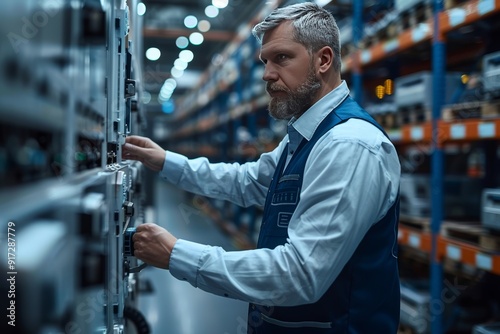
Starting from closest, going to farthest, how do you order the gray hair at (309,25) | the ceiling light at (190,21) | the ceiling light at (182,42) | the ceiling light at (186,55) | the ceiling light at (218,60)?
the gray hair at (309,25) < the ceiling light at (218,60) < the ceiling light at (190,21) < the ceiling light at (182,42) < the ceiling light at (186,55)

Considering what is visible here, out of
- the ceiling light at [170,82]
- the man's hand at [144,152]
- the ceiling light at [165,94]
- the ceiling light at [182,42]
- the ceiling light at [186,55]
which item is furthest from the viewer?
the ceiling light at [165,94]

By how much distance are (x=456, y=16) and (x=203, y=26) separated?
9.76 metres

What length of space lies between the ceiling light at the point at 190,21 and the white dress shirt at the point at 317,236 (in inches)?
406

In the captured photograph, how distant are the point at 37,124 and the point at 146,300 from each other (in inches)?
162

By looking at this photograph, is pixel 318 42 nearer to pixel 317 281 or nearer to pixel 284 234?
pixel 284 234

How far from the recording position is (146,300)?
4496 millimetres

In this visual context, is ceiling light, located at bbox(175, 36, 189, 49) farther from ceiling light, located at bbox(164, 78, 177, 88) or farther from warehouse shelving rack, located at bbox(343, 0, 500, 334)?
warehouse shelving rack, located at bbox(343, 0, 500, 334)

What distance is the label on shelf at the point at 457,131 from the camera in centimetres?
278

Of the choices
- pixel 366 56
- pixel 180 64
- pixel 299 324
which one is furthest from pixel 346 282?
pixel 180 64

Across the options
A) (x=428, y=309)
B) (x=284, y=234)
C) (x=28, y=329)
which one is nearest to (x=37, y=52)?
(x=28, y=329)

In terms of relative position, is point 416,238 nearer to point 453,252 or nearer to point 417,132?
point 453,252

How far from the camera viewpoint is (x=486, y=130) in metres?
2.59

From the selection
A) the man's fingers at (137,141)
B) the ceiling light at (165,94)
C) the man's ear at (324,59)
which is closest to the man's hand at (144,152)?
the man's fingers at (137,141)

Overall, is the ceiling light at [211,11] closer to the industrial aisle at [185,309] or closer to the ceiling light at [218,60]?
the ceiling light at [218,60]
